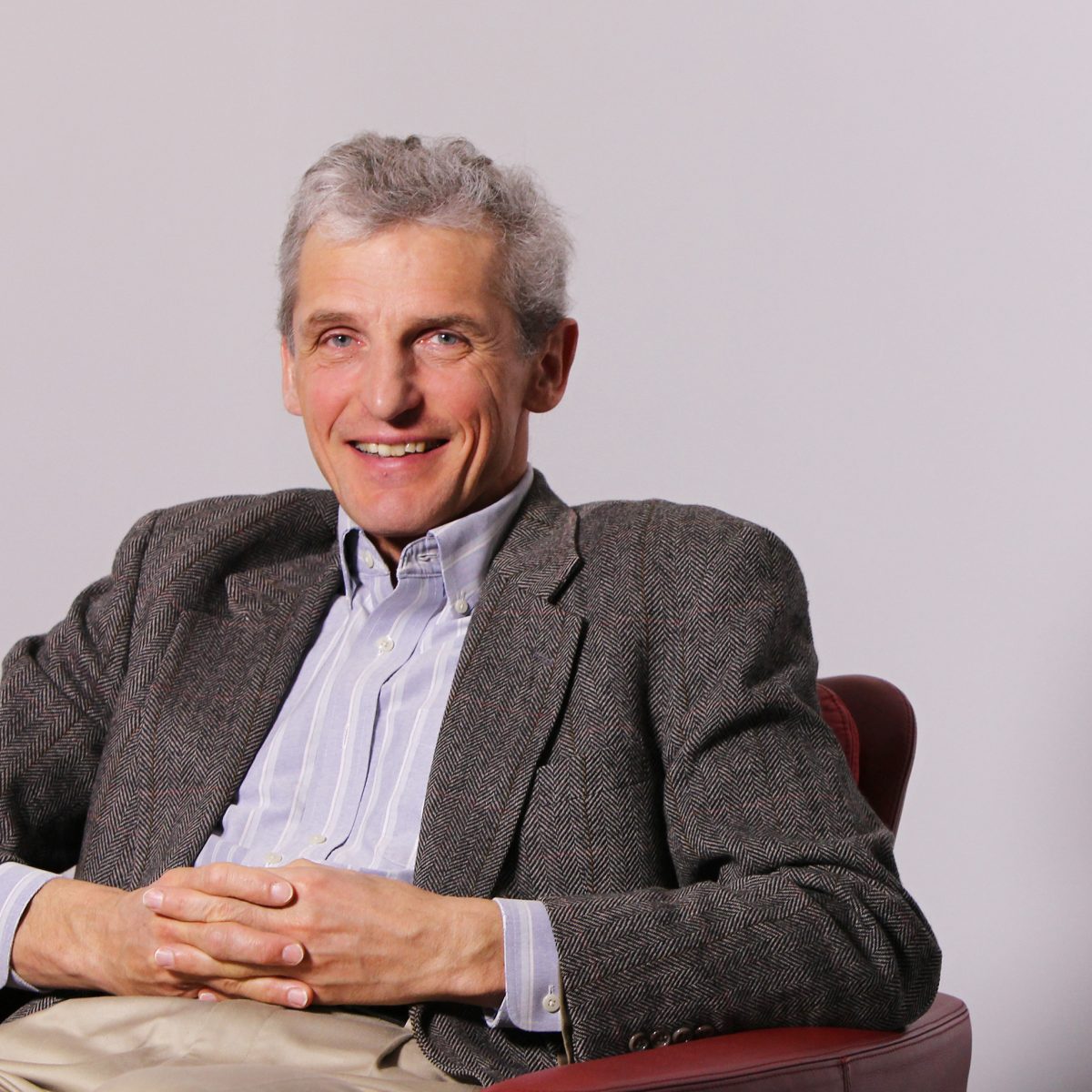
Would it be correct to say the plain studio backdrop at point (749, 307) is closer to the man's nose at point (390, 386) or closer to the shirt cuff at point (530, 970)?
the man's nose at point (390, 386)

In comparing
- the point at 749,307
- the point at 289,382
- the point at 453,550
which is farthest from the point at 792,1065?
the point at 749,307

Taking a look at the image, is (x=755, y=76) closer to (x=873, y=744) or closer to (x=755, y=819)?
(x=873, y=744)

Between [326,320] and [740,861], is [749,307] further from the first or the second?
[740,861]

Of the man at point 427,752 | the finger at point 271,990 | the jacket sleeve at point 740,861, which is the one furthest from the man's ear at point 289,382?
the finger at point 271,990

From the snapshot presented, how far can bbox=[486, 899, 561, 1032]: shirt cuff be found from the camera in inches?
65.0

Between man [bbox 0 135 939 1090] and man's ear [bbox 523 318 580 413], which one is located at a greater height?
man's ear [bbox 523 318 580 413]

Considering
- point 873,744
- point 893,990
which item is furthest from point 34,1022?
point 873,744

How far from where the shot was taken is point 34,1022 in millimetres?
1807

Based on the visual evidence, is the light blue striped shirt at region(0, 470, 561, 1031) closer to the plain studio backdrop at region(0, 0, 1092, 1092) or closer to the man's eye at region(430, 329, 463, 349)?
the man's eye at region(430, 329, 463, 349)

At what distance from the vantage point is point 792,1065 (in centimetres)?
153

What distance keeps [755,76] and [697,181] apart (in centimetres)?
23

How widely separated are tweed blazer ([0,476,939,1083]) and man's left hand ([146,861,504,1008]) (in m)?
0.07

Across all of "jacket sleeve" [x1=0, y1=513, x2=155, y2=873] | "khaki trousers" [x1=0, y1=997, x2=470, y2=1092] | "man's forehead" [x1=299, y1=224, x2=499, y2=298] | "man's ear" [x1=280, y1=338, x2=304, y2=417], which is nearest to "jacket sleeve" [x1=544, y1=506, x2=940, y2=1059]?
"khaki trousers" [x1=0, y1=997, x2=470, y2=1092]

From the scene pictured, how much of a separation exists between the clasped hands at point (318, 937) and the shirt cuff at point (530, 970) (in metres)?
0.01
